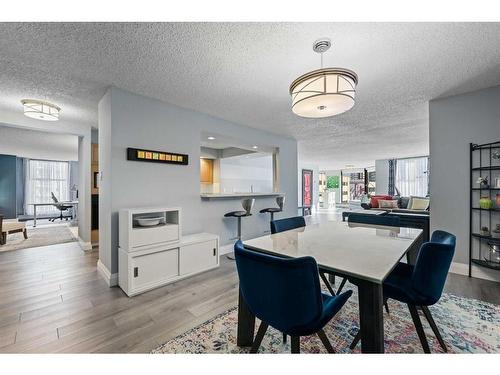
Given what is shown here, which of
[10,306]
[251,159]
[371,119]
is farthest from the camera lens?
[251,159]

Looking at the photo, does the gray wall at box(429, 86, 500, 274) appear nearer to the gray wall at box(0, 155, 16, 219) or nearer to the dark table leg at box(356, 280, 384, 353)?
the dark table leg at box(356, 280, 384, 353)

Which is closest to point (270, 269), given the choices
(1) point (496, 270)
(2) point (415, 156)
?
(1) point (496, 270)

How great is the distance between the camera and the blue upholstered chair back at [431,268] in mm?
1271

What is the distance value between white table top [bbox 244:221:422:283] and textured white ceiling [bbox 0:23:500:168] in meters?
1.63

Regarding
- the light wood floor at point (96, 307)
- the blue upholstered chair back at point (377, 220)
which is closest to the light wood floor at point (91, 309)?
the light wood floor at point (96, 307)

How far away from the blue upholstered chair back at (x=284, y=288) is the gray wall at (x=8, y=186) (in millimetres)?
11073

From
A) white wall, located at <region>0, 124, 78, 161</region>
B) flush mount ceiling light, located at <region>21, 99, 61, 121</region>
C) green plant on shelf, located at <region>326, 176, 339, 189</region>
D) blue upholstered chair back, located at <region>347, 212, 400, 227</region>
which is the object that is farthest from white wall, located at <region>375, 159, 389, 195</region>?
white wall, located at <region>0, 124, 78, 161</region>

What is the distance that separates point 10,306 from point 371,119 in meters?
5.52

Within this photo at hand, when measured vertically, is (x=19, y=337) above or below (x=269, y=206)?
below

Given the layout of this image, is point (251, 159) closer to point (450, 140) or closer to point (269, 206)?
point (269, 206)

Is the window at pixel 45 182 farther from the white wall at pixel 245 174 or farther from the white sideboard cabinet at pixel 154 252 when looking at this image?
the white sideboard cabinet at pixel 154 252

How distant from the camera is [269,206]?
16.1 ft

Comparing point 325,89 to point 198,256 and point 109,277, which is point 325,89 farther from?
point 109,277

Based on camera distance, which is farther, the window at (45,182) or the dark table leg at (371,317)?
the window at (45,182)
